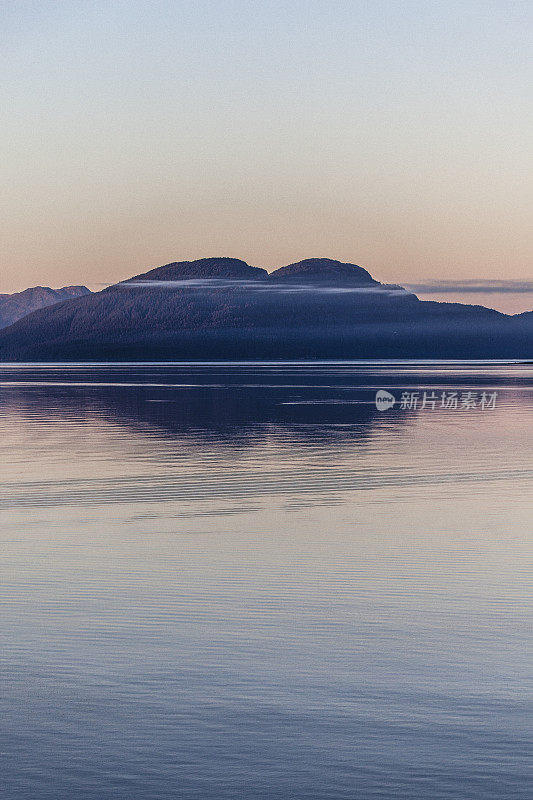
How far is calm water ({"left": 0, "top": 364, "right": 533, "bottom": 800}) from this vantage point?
831 centimetres

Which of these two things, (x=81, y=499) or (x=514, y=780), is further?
(x=81, y=499)

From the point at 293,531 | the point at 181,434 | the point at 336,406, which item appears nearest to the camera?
the point at 293,531

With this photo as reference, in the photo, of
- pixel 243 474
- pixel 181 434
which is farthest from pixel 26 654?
pixel 181 434

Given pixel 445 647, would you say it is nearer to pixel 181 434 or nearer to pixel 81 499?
pixel 81 499

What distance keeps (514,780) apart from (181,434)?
36530mm

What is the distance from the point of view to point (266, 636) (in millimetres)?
11938

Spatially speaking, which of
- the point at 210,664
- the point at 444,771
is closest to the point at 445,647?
the point at 210,664

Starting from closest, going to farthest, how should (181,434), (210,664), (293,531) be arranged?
(210,664) → (293,531) → (181,434)

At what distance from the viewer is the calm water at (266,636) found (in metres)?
8.31

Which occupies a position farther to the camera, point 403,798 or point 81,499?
point 81,499

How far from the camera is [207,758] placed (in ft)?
27.8

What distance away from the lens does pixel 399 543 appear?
18.0m

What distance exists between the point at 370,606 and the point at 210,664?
3186 mm

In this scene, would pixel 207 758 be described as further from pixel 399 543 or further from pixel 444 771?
pixel 399 543
